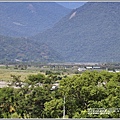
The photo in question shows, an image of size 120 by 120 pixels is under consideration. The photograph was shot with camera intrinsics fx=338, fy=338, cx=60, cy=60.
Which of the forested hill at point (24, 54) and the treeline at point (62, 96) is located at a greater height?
the forested hill at point (24, 54)

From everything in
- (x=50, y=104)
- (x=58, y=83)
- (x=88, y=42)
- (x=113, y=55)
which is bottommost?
(x=50, y=104)

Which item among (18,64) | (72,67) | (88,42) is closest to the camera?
(72,67)

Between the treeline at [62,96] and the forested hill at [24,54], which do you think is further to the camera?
the forested hill at [24,54]

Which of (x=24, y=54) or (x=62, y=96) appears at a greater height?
(x=24, y=54)

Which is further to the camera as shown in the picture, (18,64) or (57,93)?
(18,64)

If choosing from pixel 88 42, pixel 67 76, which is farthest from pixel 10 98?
pixel 88 42

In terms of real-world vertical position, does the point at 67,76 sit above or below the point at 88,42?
below

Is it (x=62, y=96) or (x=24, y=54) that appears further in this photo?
(x=24, y=54)

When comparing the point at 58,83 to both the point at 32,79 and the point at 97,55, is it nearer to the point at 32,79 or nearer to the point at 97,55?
the point at 32,79
